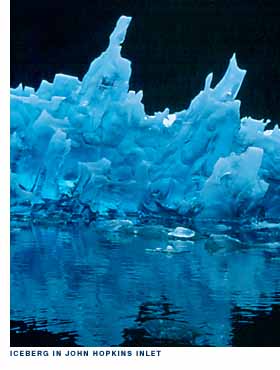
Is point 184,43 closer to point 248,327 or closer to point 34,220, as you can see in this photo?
point 34,220

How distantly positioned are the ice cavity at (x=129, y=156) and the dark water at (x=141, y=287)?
0.09 meters

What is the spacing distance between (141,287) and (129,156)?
43cm

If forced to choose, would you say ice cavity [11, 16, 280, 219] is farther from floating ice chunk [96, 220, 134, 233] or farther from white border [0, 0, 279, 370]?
white border [0, 0, 279, 370]

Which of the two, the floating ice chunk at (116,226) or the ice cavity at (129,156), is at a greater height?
→ the ice cavity at (129,156)

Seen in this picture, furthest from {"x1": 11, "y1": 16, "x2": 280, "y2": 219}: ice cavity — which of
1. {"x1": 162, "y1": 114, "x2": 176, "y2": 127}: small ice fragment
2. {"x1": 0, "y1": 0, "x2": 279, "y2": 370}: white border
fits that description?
{"x1": 0, "y1": 0, "x2": 279, "y2": 370}: white border

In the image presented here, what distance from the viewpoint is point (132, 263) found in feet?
7.61

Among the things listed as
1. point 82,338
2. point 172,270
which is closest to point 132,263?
point 172,270

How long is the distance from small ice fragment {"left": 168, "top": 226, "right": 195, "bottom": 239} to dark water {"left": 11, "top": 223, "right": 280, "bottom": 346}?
18 mm

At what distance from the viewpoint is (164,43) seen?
239 cm

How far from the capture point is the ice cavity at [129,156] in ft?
7.72

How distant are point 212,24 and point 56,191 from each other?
2.48ft

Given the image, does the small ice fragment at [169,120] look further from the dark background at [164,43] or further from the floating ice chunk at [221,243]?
the floating ice chunk at [221,243]
